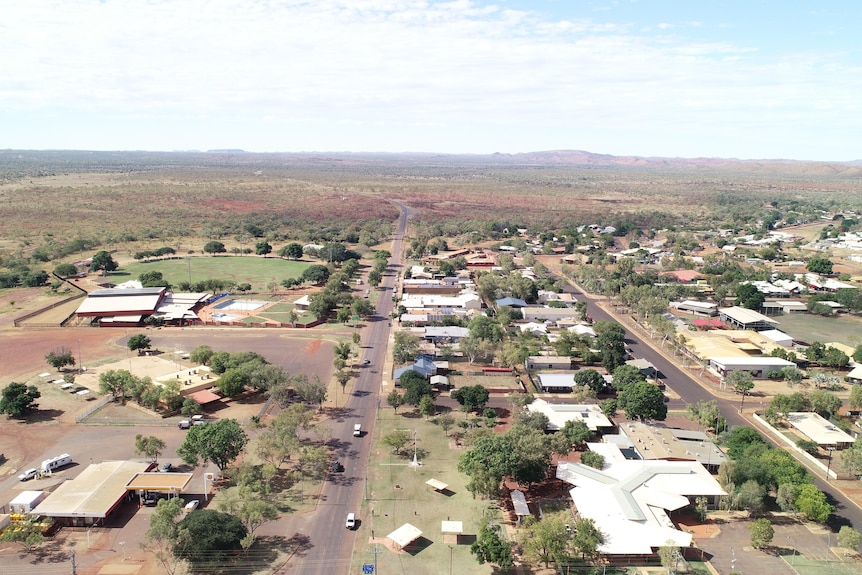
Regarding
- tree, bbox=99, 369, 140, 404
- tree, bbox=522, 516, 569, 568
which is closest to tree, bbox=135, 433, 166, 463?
tree, bbox=99, 369, 140, 404

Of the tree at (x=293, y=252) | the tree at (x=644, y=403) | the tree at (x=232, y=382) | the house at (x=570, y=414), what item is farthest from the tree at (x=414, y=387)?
the tree at (x=293, y=252)

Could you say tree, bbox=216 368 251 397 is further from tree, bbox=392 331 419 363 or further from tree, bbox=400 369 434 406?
tree, bbox=392 331 419 363

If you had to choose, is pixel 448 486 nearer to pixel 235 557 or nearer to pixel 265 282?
pixel 235 557

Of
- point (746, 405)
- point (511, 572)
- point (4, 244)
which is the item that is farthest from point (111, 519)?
point (4, 244)

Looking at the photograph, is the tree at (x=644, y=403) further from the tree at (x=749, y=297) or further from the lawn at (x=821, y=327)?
the tree at (x=749, y=297)

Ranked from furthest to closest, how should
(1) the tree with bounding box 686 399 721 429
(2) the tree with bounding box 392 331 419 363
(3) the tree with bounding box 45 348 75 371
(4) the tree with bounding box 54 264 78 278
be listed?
(4) the tree with bounding box 54 264 78 278 → (2) the tree with bounding box 392 331 419 363 → (3) the tree with bounding box 45 348 75 371 → (1) the tree with bounding box 686 399 721 429

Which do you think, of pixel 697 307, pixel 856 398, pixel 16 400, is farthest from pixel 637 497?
pixel 697 307
